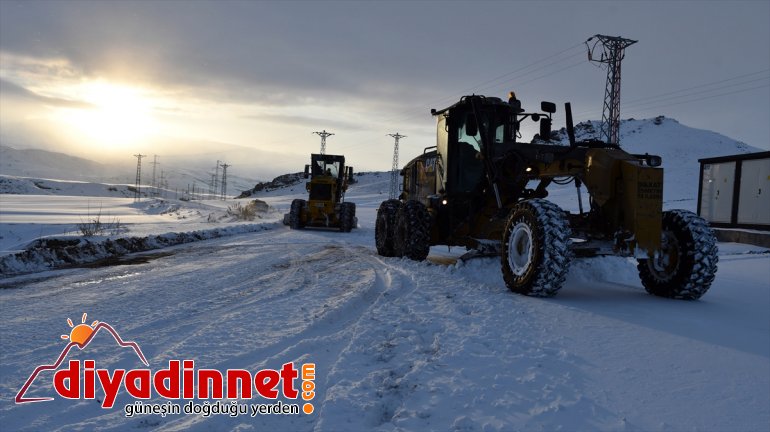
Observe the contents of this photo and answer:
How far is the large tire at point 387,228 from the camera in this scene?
11.0 meters

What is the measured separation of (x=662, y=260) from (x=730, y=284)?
201 centimetres

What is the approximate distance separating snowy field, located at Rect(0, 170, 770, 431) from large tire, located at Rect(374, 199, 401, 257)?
328 cm

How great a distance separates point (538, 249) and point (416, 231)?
4.00 meters

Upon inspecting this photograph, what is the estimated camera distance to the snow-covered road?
8.96ft

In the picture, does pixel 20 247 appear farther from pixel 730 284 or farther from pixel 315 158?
pixel 315 158

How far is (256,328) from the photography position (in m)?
4.52

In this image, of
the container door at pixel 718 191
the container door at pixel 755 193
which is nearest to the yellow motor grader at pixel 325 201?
the container door at pixel 718 191

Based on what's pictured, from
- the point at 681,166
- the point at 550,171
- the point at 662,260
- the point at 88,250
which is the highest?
the point at 681,166

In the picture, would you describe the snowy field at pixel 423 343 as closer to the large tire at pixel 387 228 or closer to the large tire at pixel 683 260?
the large tire at pixel 683 260

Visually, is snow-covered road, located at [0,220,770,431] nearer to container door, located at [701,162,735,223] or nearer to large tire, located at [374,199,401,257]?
large tire, located at [374,199,401,257]

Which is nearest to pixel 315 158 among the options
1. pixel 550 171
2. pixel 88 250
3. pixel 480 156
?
pixel 88 250

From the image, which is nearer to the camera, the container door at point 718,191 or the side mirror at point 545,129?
the side mirror at point 545,129

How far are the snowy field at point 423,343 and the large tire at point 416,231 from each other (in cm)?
134

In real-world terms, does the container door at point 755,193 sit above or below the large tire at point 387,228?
above
